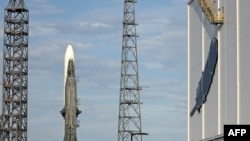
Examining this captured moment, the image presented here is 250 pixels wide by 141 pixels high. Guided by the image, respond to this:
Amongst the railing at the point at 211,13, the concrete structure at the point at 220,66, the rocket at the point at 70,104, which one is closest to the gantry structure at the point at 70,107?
the rocket at the point at 70,104

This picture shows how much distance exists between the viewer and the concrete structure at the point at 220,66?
48125mm

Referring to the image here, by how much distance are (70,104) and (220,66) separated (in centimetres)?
5266

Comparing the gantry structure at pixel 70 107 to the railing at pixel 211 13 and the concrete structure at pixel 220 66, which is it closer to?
the concrete structure at pixel 220 66

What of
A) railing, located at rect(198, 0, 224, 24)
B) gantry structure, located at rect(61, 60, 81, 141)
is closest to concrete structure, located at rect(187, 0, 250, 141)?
railing, located at rect(198, 0, 224, 24)

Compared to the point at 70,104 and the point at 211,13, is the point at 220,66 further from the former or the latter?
the point at 70,104

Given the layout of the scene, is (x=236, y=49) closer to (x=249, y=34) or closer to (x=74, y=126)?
(x=249, y=34)

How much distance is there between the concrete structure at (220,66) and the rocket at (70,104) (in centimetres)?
4030

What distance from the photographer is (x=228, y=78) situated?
51.4m

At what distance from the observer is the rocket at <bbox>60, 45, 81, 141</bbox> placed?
103 meters

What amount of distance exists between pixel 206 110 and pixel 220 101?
5.10m

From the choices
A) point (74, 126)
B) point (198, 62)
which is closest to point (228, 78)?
point (198, 62)

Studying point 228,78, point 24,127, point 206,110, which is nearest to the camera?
point 228,78

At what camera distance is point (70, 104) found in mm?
103250

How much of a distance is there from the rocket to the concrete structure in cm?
4030
